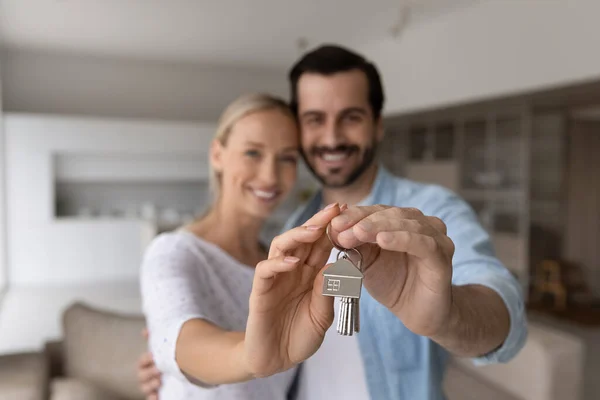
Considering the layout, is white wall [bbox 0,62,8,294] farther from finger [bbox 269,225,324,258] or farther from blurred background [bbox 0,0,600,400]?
finger [bbox 269,225,324,258]

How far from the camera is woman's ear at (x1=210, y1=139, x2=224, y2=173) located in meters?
0.56

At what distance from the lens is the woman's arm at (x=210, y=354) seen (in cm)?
33

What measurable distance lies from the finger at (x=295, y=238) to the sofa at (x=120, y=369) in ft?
1.53

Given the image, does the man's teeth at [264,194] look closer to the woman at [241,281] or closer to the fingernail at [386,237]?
the woman at [241,281]

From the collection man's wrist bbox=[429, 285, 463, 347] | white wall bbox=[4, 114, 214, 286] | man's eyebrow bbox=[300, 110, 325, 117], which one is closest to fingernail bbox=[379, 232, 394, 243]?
man's wrist bbox=[429, 285, 463, 347]

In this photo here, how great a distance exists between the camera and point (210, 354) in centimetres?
36

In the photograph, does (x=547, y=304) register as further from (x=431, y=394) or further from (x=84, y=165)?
(x=84, y=165)

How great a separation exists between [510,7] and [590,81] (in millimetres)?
1044

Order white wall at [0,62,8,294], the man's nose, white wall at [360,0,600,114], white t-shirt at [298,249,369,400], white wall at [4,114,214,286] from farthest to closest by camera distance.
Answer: white wall at [4,114,214,286] < white wall at [0,62,8,294] < white wall at [360,0,600,114] < the man's nose < white t-shirt at [298,249,369,400]

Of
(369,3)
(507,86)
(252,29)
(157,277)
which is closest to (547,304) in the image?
(507,86)

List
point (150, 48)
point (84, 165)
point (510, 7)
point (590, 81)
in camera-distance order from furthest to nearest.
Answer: point (84, 165) < point (150, 48) < point (590, 81) < point (510, 7)

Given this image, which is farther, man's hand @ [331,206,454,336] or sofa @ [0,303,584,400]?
sofa @ [0,303,584,400]

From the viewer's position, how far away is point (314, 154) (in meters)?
0.56

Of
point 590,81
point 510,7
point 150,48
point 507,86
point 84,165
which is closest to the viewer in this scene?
point 510,7
